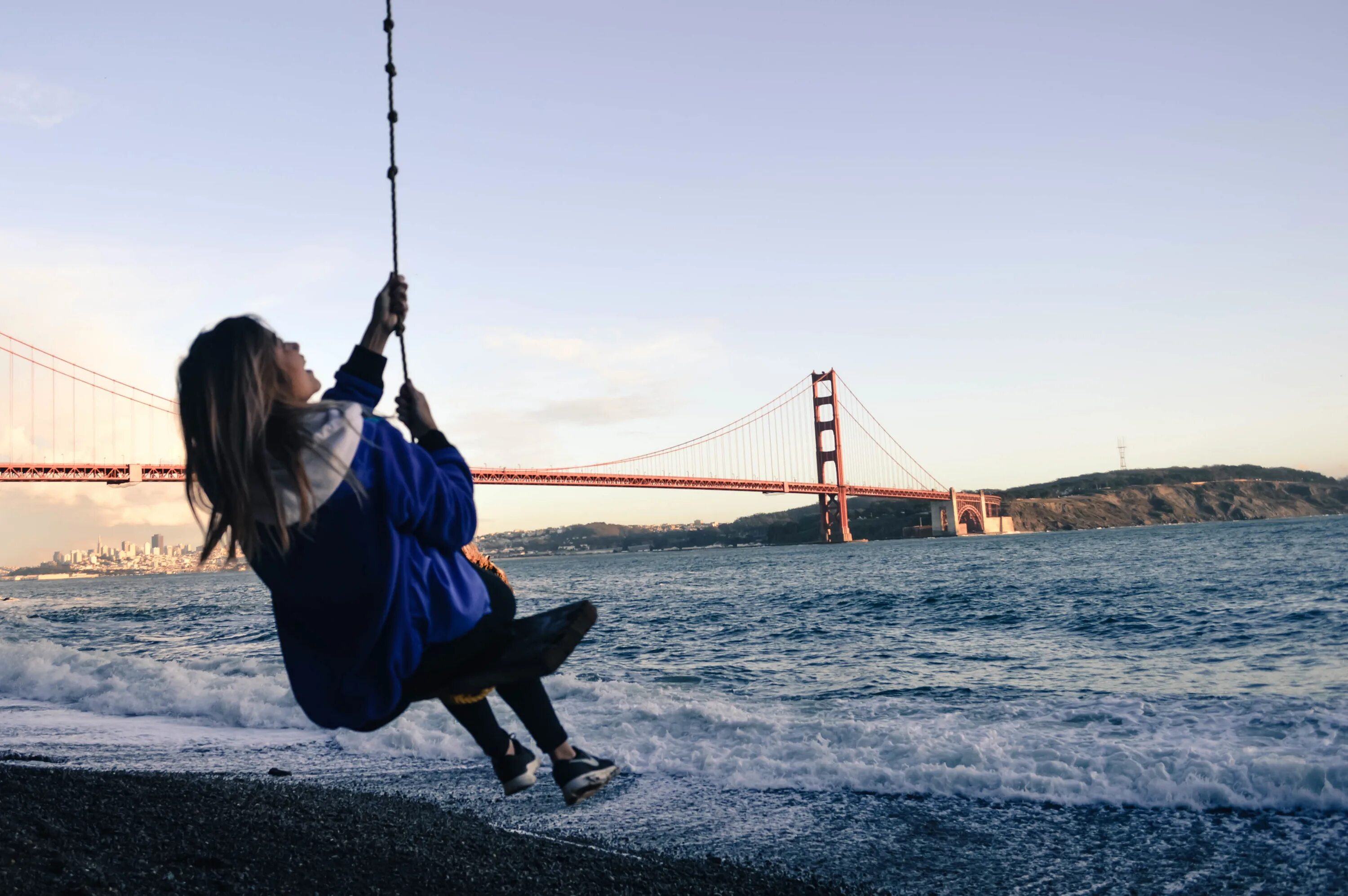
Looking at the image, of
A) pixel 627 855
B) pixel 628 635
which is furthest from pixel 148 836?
pixel 628 635

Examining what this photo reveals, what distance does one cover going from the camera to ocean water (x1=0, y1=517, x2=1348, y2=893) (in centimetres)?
538

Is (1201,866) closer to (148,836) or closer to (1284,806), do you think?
(1284,806)

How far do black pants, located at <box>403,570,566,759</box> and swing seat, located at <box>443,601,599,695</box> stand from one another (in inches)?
0.5

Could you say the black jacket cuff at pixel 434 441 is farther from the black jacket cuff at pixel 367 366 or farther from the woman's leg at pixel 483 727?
the woman's leg at pixel 483 727

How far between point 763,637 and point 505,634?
52.1 feet

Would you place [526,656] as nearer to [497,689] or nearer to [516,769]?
[497,689]

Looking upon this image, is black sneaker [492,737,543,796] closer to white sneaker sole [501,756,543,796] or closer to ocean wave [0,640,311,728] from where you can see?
white sneaker sole [501,756,543,796]

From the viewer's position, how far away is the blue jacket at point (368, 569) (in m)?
1.43

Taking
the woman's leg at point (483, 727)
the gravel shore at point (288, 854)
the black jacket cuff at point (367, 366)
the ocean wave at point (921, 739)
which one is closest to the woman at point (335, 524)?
the black jacket cuff at point (367, 366)

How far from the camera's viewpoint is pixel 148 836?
509 cm

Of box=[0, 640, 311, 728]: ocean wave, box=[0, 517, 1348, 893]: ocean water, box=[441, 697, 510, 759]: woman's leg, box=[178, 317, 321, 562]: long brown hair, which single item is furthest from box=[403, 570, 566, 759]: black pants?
box=[0, 640, 311, 728]: ocean wave

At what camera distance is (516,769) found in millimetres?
1881

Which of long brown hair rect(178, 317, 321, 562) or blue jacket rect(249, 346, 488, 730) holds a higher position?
long brown hair rect(178, 317, 321, 562)

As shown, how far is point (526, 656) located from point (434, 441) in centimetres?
43
